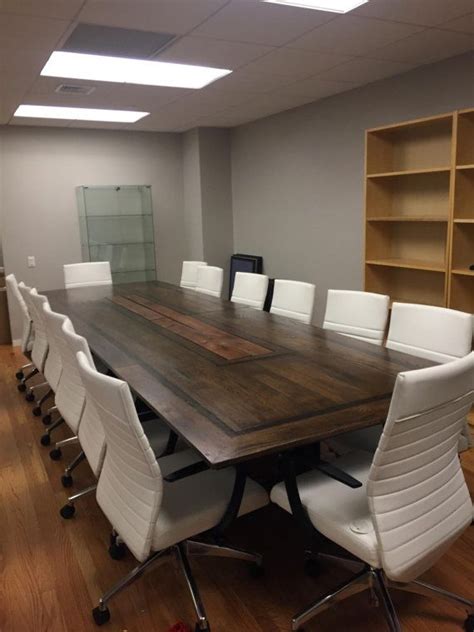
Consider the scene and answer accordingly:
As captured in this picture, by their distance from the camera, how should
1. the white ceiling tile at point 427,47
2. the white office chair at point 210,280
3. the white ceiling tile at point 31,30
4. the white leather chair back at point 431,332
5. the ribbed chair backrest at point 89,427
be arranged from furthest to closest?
the white office chair at point 210,280 → the white ceiling tile at point 427,47 → the white ceiling tile at point 31,30 → the white leather chair back at point 431,332 → the ribbed chair backrest at point 89,427

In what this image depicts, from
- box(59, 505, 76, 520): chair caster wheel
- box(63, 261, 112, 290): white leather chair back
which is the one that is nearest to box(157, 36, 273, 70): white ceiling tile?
box(63, 261, 112, 290): white leather chair back

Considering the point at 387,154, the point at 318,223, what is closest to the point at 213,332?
the point at 387,154

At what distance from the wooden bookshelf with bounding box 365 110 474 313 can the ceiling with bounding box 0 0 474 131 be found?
0.53 meters

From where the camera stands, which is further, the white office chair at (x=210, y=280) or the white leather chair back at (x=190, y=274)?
the white leather chair back at (x=190, y=274)

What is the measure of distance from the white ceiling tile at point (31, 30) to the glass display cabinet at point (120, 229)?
10.3ft

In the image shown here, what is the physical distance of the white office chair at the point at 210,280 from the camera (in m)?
4.71

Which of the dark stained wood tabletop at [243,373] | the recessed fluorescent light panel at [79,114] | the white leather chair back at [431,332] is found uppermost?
the recessed fluorescent light panel at [79,114]

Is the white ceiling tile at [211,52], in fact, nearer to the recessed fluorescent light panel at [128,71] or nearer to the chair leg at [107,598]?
the recessed fluorescent light panel at [128,71]

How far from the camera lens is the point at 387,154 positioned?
4117 mm

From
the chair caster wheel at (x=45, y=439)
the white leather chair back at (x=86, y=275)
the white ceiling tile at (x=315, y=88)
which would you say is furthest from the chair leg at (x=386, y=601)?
the white leather chair back at (x=86, y=275)

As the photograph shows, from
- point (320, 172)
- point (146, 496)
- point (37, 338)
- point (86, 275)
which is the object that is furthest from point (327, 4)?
point (86, 275)

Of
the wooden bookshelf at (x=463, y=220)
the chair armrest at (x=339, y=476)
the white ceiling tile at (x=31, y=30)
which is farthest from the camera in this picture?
the wooden bookshelf at (x=463, y=220)

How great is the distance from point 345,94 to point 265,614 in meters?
4.14

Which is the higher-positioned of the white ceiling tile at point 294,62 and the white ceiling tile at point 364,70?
the white ceiling tile at point 364,70
